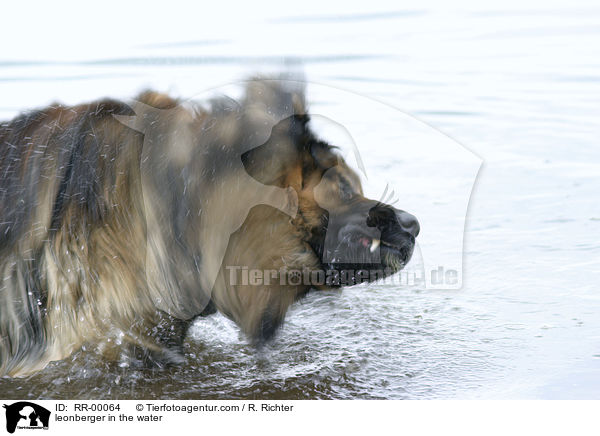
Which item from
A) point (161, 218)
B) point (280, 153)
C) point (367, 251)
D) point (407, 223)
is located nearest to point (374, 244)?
point (367, 251)

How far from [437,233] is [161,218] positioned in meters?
2.59

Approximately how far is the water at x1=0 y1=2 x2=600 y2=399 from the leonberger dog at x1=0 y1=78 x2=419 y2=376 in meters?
0.21

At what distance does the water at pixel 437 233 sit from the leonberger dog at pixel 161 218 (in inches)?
8.2

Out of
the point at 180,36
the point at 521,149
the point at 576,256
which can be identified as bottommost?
the point at 576,256

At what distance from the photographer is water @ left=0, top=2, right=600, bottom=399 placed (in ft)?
12.8

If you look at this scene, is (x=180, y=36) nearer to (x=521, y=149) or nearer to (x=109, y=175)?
(x=521, y=149)

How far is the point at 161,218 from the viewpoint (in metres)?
3.43

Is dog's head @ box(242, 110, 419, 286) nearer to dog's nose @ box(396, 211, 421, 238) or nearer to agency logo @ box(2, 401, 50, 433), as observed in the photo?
dog's nose @ box(396, 211, 421, 238)

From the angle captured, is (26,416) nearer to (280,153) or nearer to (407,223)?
(280,153)

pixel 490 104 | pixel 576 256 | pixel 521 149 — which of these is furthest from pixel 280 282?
pixel 490 104

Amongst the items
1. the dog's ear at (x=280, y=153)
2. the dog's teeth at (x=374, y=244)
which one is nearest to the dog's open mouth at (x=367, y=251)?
the dog's teeth at (x=374, y=244)

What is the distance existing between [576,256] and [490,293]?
85 centimetres

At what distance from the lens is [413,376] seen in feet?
13.3

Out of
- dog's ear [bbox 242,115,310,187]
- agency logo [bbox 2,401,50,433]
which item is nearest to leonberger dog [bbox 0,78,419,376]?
dog's ear [bbox 242,115,310,187]
